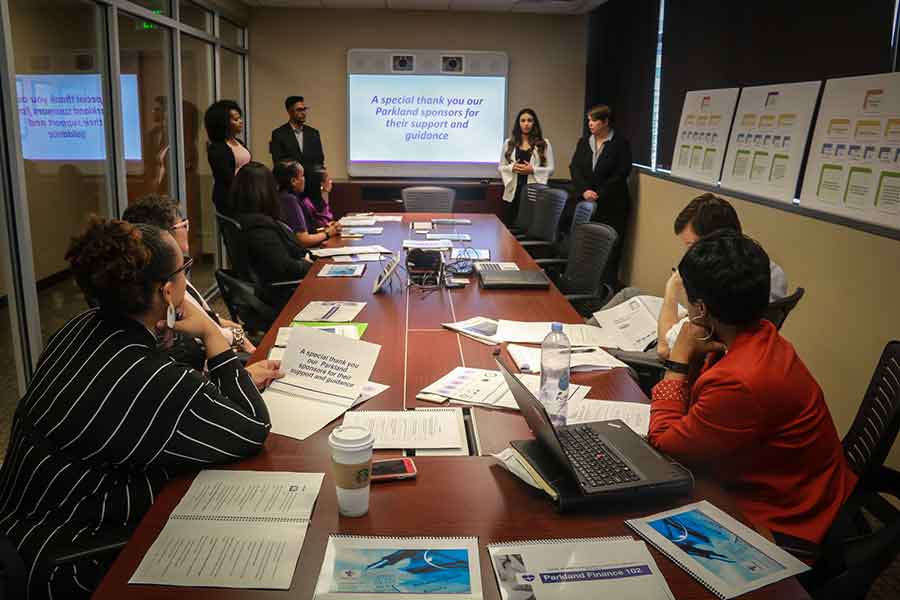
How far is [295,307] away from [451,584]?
75.4 inches

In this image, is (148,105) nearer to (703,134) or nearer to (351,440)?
(703,134)

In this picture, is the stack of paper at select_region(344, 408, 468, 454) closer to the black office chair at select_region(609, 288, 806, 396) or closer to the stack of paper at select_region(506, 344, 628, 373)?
the stack of paper at select_region(506, 344, 628, 373)

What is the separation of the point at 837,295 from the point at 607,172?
307 cm

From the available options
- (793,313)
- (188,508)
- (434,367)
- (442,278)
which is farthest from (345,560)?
(793,313)

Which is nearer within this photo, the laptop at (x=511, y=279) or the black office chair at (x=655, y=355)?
the black office chair at (x=655, y=355)

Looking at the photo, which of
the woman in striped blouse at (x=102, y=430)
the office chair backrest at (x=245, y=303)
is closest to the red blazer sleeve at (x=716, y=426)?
the woman in striped blouse at (x=102, y=430)

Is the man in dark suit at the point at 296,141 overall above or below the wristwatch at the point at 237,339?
above

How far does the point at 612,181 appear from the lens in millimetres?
5938

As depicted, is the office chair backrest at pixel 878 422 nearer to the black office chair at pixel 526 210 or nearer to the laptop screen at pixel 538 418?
the laptop screen at pixel 538 418

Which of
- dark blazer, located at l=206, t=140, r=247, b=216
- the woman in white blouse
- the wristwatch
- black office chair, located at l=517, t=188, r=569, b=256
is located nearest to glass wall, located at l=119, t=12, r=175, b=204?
dark blazer, located at l=206, t=140, r=247, b=216

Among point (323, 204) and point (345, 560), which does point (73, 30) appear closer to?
point (323, 204)

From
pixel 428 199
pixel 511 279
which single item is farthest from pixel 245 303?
pixel 428 199

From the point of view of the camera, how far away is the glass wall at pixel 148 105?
441 centimetres

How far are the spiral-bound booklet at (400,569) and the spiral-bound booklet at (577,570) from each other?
0.18 ft
